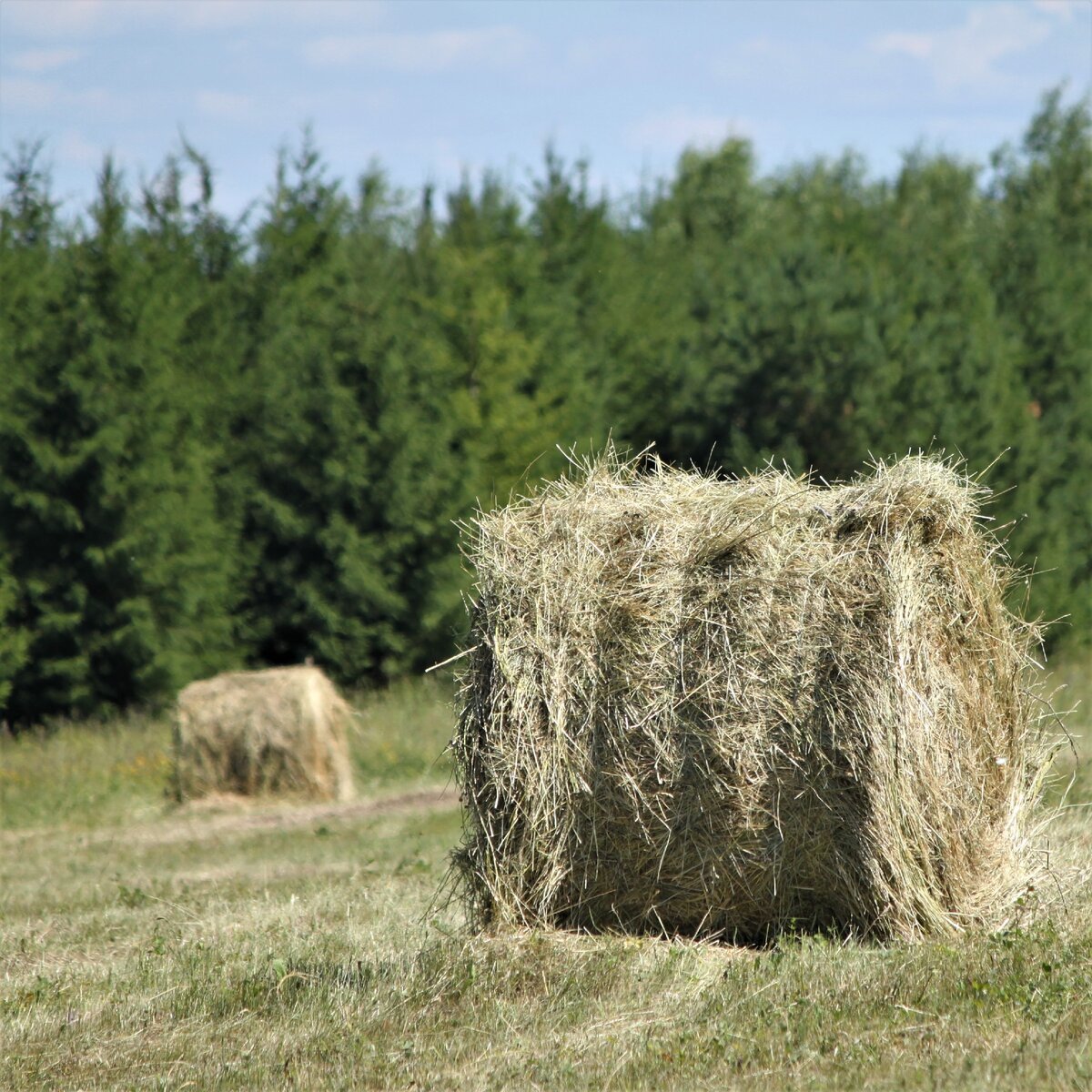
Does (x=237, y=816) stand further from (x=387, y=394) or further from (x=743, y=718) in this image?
(x=387, y=394)

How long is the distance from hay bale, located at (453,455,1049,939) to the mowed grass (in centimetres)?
27

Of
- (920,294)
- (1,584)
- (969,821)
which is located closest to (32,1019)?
(969,821)

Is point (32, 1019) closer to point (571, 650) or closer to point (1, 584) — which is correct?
point (571, 650)

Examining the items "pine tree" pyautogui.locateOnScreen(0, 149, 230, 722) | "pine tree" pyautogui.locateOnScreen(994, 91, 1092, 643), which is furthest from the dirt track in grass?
"pine tree" pyautogui.locateOnScreen(994, 91, 1092, 643)

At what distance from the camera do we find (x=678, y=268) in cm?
3612

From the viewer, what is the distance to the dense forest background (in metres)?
23.2

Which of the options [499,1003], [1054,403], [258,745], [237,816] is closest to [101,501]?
[258,745]

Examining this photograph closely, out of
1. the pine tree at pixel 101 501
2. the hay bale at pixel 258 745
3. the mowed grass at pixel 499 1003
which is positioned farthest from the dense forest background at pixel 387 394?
the mowed grass at pixel 499 1003

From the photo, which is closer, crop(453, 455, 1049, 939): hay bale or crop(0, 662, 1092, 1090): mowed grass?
crop(0, 662, 1092, 1090): mowed grass

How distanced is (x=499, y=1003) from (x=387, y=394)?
66.0 ft

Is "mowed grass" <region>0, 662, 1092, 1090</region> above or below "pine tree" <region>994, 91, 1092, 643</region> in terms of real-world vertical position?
below

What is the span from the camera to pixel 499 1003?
5980mm

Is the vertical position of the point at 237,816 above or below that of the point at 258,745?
below

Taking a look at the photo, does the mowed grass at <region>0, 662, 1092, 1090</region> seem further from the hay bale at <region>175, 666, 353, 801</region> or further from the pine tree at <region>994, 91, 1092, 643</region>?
the pine tree at <region>994, 91, 1092, 643</region>
